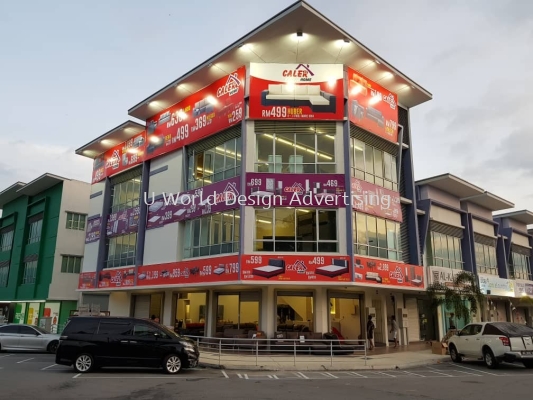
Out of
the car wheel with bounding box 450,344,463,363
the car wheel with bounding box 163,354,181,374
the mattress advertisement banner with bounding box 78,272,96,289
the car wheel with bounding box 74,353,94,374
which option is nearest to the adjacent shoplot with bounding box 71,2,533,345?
the mattress advertisement banner with bounding box 78,272,96,289

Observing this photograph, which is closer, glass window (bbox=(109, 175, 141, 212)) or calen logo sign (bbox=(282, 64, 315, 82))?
calen logo sign (bbox=(282, 64, 315, 82))

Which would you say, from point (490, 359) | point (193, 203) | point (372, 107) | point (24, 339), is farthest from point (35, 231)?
point (490, 359)

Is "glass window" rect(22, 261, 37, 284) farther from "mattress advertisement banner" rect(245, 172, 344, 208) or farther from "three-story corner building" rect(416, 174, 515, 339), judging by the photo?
"three-story corner building" rect(416, 174, 515, 339)

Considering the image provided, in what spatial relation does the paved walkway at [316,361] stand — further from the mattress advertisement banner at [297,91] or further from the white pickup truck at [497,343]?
the mattress advertisement banner at [297,91]

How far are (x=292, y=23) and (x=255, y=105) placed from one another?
3.98 meters

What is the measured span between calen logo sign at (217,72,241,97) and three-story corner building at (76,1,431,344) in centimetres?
8

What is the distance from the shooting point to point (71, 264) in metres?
37.6

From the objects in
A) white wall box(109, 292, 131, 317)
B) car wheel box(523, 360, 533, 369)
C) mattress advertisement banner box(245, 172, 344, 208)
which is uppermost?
mattress advertisement banner box(245, 172, 344, 208)

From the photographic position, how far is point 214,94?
79.5 feet

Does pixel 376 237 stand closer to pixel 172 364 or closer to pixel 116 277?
pixel 172 364

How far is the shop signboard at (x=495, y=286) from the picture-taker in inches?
1196

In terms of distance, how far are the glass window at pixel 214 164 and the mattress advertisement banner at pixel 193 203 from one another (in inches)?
24.6

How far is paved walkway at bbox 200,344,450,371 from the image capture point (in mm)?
15898

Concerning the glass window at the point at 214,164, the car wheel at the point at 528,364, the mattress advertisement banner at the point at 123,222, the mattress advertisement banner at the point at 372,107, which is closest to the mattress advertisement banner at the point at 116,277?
the mattress advertisement banner at the point at 123,222
